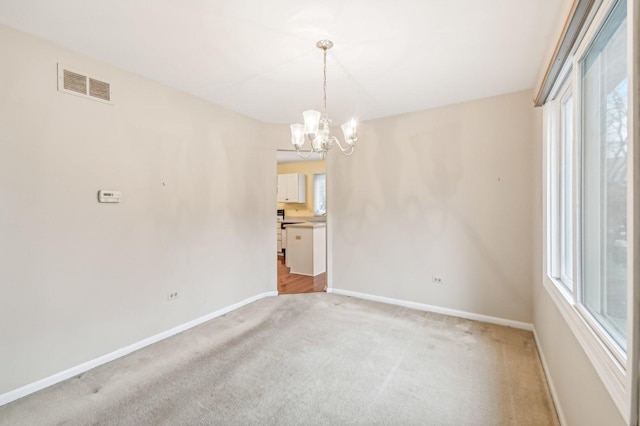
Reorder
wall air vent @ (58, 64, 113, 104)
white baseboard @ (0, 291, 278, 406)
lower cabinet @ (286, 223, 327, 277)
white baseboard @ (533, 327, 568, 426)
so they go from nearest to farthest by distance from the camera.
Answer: white baseboard @ (533, 327, 568, 426), white baseboard @ (0, 291, 278, 406), wall air vent @ (58, 64, 113, 104), lower cabinet @ (286, 223, 327, 277)

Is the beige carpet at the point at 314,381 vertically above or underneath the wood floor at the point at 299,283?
underneath

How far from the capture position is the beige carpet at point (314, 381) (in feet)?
6.03

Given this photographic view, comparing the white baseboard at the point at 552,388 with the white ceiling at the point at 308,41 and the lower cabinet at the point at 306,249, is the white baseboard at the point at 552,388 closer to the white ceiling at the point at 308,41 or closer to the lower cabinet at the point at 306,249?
the white ceiling at the point at 308,41

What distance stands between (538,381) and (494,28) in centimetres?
261

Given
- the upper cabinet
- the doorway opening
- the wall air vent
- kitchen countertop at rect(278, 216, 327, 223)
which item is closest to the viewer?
the wall air vent

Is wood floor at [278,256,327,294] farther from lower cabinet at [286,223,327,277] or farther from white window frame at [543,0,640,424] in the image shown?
white window frame at [543,0,640,424]

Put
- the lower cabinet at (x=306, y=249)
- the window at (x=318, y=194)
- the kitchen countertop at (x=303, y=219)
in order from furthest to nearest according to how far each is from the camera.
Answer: the window at (x=318, y=194) < the kitchen countertop at (x=303, y=219) < the lower cabinet at (x=306, y=249)

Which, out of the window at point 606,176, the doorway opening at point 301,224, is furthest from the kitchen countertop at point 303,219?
the window at point 606,176

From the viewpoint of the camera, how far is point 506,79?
2846 millimetres

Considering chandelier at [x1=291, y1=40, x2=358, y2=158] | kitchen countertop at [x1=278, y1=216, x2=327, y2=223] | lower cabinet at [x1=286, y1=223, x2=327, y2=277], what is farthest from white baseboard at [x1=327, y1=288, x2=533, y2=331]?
kitchen countertop at [x1=278, y1=216, x2=327, y2=223]

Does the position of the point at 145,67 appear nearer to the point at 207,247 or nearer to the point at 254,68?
the point at 254,68

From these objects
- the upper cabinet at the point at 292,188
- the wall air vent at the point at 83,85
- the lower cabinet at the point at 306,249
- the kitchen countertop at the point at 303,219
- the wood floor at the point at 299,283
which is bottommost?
the wood floor at the point at 299,283

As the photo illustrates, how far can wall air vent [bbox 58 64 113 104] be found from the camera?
227cm

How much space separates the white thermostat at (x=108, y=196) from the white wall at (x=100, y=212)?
0.19 ft
